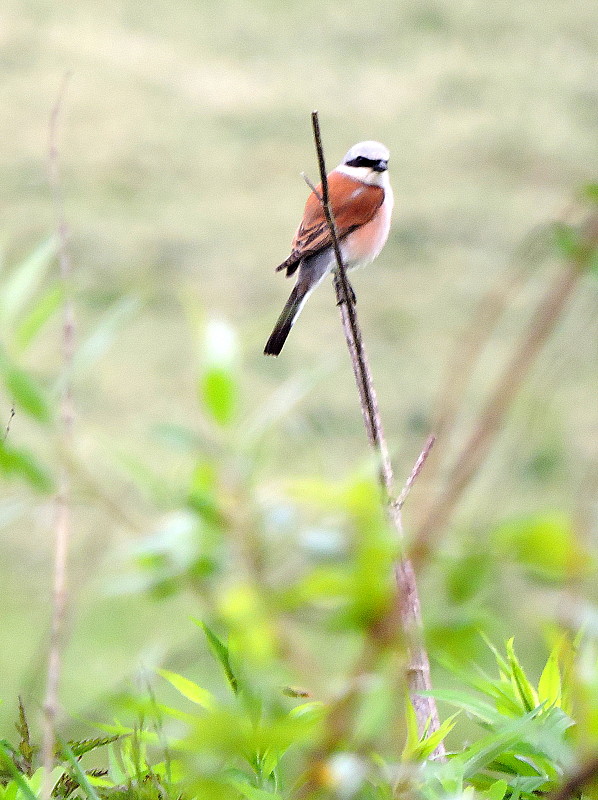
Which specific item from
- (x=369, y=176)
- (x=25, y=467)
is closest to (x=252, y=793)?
(x=25, y=467)

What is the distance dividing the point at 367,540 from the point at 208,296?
429cm

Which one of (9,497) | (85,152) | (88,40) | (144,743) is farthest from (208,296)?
(9,497)

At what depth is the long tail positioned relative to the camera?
1.43 metres

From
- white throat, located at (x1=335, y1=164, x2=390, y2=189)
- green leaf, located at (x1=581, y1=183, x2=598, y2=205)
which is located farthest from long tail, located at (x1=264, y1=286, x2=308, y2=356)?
green leaf, located at (x1=581, y1=183, x2=598, y2=205)

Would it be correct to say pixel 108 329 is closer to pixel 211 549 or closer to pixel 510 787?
pixel 211 549

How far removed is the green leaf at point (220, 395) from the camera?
38 cm

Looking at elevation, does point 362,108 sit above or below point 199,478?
above

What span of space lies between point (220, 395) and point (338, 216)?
1537 mm

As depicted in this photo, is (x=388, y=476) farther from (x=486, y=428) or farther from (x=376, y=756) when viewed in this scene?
(x=486, y=428)

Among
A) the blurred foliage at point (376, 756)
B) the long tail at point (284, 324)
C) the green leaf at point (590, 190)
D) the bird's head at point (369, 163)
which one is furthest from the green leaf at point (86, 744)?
the bird's head at point (369, 163)

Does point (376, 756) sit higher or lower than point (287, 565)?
lower

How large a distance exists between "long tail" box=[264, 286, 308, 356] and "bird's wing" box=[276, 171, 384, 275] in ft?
0.37

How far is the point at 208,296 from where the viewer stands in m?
4.59

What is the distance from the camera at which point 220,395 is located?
382 millimetres
